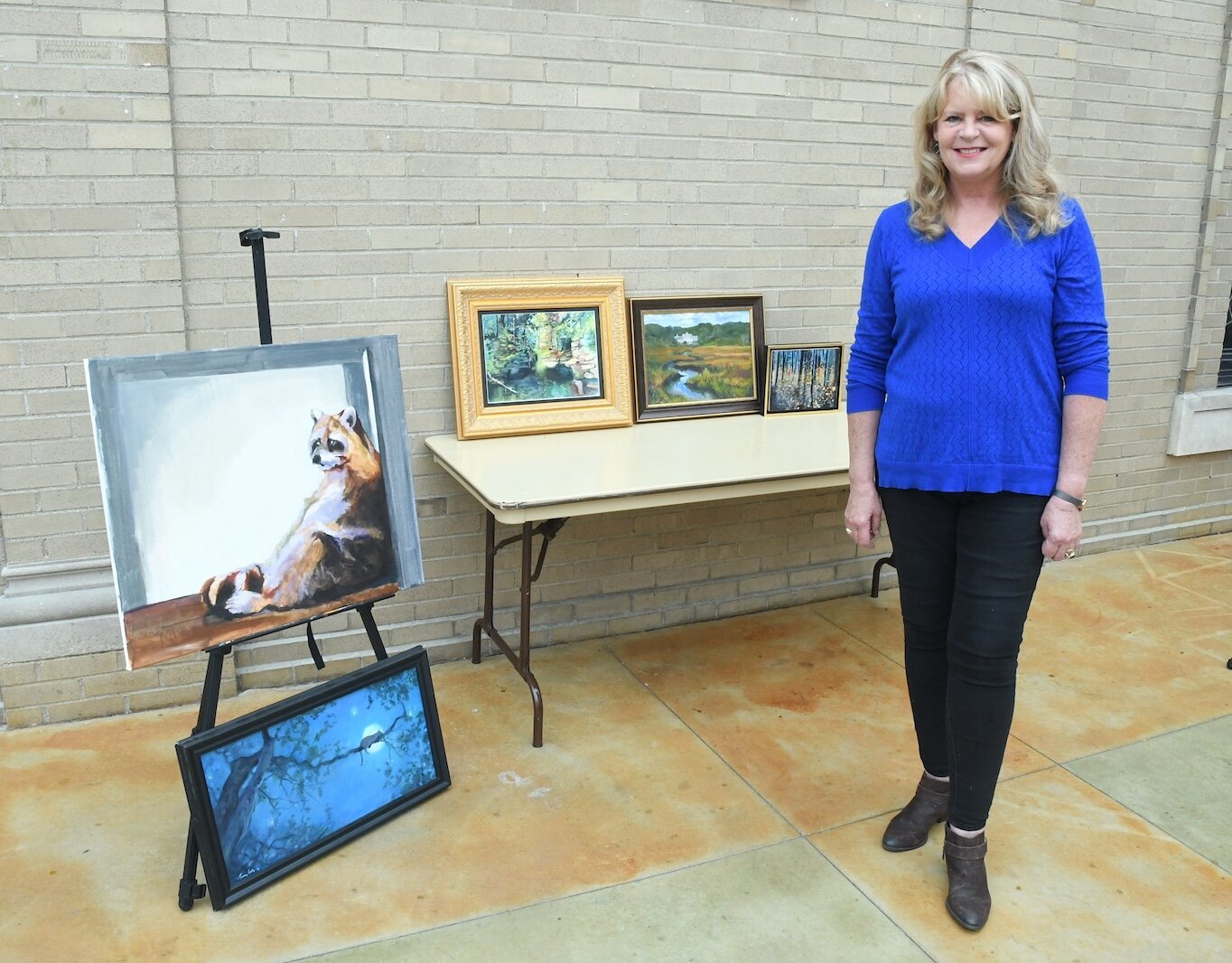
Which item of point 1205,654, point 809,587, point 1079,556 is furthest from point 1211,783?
point 1079,556

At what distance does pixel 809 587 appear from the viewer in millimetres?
4020

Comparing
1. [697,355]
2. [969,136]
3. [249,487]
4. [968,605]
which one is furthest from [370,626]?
[969,136]

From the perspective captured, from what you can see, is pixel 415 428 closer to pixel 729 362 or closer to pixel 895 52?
pixel 729 362

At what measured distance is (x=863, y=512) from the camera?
2303 millimetres

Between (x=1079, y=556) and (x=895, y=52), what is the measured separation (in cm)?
243

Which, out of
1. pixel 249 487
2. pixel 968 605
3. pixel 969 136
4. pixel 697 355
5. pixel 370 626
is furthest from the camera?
pixel 697 355

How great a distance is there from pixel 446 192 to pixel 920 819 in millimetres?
2300

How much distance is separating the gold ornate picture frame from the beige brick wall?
0.08 m

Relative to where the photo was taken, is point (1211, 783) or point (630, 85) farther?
point (630, 85)

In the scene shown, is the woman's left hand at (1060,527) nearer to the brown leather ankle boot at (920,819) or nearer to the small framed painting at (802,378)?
the brown leather ankle boot at (920,819)

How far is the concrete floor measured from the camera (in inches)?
84.5

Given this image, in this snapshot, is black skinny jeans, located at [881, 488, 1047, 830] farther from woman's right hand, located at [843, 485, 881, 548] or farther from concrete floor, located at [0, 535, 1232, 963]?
concrete floor, located at [0, 535, 1232, 963]

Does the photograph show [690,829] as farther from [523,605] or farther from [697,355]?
[697,355]

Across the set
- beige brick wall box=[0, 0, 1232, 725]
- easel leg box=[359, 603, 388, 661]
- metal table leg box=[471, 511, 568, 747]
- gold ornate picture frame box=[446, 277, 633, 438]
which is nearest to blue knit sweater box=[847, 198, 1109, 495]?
metal table leg box=[471, 511, 568, 747]
